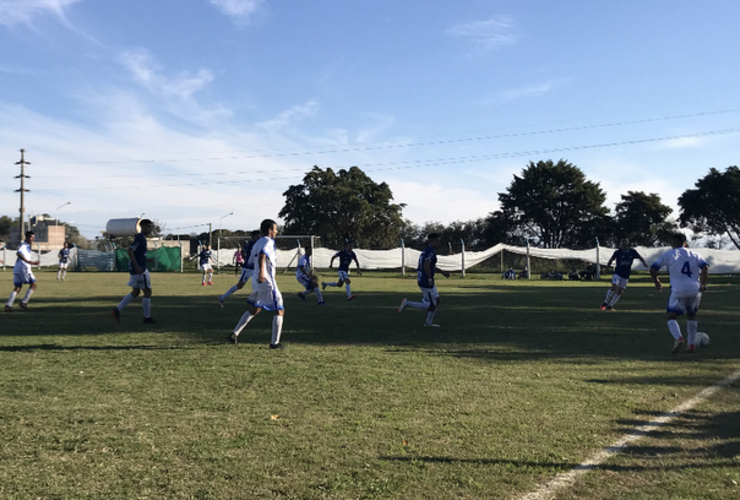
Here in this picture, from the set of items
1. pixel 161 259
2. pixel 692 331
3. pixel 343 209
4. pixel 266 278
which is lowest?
pixel 692 331

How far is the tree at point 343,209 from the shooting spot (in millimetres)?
61094

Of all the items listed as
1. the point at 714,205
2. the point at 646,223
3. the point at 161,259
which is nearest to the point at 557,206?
the point at 646,223

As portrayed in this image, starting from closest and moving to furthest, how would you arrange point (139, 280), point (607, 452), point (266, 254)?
point (607, 452) < point (266, 254) < point (139, 280)

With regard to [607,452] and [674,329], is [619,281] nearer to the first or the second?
[674,329]

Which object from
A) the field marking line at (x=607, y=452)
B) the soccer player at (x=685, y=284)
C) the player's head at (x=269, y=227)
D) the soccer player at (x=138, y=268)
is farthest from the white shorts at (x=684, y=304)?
the soccer player at (x=138, y=268)

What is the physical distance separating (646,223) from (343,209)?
3059 centimetres

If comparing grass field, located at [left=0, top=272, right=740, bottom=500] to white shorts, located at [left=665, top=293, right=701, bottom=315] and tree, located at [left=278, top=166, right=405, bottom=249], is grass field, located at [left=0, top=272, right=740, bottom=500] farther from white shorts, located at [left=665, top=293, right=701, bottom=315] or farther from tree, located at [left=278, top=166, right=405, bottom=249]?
tree, located at [left=278, top=166, right=405, bottom=249]

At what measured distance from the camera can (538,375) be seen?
7.17 meters

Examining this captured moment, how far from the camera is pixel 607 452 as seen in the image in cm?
439

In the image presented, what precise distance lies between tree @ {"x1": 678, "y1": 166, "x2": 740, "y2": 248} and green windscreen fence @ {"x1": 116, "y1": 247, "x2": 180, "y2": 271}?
4795cm

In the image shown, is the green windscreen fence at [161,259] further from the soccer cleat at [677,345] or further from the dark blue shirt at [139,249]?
the soccer cleat at [677,345]

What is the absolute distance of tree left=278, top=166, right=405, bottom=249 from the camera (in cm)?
6109

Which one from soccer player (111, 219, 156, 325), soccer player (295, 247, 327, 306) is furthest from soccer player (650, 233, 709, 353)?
soccer player (295, 247, 327, 306)

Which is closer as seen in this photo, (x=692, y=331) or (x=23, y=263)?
(x=692, y=331)
